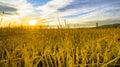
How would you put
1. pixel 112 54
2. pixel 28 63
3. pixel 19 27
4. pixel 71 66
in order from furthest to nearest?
1. pixel 19 27
2. pixel 112 54
3. pixel 28 63
4. pixel 71 66

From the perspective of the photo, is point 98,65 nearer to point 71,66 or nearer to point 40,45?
point 71,66

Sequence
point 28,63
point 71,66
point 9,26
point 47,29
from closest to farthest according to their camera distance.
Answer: point 71,66 < point 28,63 < point 47,29 < point 9,26

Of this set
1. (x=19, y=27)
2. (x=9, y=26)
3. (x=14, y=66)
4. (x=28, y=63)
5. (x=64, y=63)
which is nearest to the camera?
(x=28, y=63)

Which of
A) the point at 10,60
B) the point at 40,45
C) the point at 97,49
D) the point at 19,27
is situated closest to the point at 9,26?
the point at 19,27

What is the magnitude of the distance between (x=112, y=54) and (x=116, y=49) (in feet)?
0.77

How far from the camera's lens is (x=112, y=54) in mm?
3367

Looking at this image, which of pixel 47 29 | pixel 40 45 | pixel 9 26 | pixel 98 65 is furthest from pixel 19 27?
pixel 98 65

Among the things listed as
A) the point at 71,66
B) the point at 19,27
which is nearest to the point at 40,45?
the point at 71,66

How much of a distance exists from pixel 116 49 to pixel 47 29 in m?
4.89

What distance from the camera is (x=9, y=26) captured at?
10391 mm

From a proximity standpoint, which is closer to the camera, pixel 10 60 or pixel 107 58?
A: pixel 10 60

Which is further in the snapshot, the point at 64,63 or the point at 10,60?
the point at 64,63

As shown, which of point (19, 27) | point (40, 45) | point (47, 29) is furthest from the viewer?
point (19, 27)

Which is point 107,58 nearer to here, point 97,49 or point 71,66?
point 97,49
